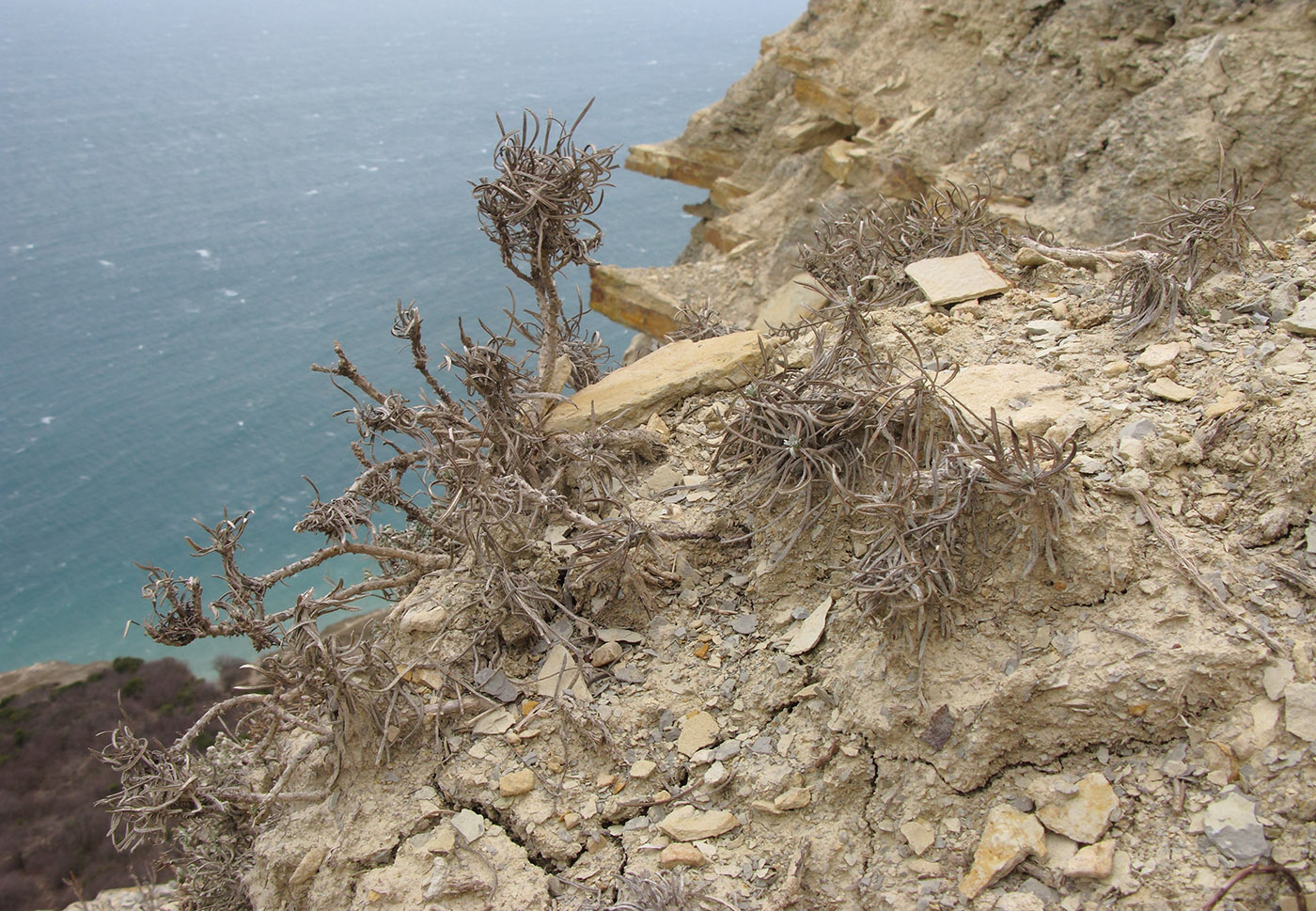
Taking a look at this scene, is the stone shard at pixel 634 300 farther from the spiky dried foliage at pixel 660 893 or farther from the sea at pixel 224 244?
the spiky dried foliage at pixel 660 893

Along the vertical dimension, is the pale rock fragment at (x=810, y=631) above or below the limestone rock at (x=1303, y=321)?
below

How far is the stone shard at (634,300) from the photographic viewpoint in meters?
9.20

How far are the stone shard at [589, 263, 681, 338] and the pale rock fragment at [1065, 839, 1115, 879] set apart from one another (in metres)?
7.45

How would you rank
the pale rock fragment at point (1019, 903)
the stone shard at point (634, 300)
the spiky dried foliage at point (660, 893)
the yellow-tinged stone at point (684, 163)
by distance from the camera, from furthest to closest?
the yellow-tinged stone at point (684, 163) < the stone shard at point (634, 300) < the spiky dried foliage at point (660, 893) < the pale rock fragment at point (1019, 903)

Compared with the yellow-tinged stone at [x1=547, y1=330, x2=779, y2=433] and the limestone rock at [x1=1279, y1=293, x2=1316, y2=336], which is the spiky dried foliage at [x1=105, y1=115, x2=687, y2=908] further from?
the limestone rock at [x1=1279, y1=293, x2=1316, y2=336]

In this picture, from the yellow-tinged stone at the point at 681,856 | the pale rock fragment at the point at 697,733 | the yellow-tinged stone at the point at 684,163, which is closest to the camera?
the yellow-tinged stone at the point at 681,856

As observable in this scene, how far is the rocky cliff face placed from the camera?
20.8 ft

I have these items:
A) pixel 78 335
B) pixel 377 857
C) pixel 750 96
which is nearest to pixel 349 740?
pixel 377 857

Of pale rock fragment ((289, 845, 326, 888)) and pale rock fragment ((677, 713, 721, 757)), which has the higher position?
pale rock fragment ((677, 713, 721, 757))

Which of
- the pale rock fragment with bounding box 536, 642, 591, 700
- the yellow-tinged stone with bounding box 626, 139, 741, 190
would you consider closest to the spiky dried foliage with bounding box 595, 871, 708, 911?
the pale rock fragment with bounding box 536, 642, 591, 700

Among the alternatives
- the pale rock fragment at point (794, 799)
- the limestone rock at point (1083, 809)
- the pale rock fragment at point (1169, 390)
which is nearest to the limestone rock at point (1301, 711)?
the limestone rock at point (1083, 809)

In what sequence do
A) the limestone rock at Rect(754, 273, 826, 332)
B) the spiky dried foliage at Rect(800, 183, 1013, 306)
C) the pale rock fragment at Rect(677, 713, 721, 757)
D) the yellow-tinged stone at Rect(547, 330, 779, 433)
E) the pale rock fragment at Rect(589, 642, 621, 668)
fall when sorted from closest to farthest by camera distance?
1. the pale rock fragment at Rect(677, 713, 721, 757)
2. the pale rock fragment at Rect(589, 642, 621, 668)
3. the yellow-tinged stone at Rect(547, 330, 779, 433)
4. the spiky dried foliage at Rect(800, 183, 1013, 306)
5. the limestone rock at Rect(754, 273, 826, 332)

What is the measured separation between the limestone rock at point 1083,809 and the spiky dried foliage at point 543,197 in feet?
8.17

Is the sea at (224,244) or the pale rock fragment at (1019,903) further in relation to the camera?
the sea at (224,244)
